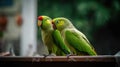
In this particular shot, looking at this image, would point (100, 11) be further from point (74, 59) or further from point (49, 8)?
point (74, 59)

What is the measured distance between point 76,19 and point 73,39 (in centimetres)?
575

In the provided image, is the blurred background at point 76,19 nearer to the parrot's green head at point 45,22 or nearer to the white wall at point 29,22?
the white wall at point 29,22

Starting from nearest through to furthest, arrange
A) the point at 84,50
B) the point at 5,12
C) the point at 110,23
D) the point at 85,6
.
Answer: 1. the point at 84,50
2. the point at 85,6
3. the point at 110,23
4. the point at 5,12

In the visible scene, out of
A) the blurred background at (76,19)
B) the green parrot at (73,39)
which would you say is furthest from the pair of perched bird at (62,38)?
the blurred background at (76,19)

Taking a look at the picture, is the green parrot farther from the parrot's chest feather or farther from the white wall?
the white wall

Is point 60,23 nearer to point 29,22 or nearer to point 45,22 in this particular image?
point 45,22

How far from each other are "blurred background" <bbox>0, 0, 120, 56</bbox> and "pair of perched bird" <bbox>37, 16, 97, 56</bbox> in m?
5.19

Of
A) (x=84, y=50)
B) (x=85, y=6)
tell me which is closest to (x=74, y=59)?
(x=84, y=50)

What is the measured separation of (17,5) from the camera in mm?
10359

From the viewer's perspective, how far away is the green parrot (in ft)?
10.7

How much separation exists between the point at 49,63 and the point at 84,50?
14.1 inches

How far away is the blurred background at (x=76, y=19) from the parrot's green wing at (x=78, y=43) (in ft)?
17.2

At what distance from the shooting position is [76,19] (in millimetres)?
9070

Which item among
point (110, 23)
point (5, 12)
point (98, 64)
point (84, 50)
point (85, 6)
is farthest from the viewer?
point (5, 12)
